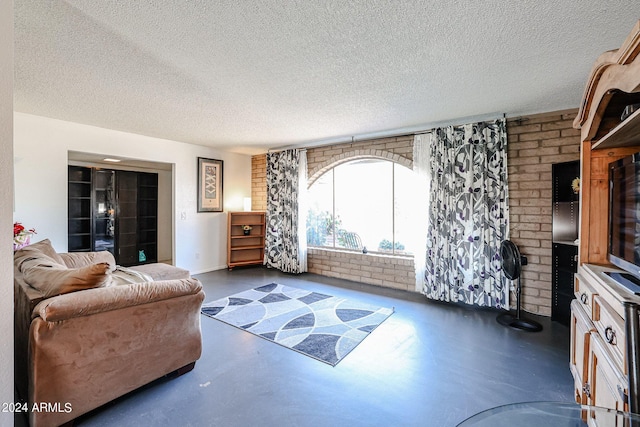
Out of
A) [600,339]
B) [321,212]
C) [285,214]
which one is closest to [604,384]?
[600,339]

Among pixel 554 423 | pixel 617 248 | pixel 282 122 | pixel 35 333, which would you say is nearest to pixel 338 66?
pixel 282 122

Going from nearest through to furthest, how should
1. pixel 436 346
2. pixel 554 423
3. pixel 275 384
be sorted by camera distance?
pixel 554 423 < pixel 275 384 < pixel 436 346

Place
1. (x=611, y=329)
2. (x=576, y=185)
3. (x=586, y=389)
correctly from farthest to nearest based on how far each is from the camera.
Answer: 1. (x=576, y=185)
2. (x=586, y=389)
3. (x=611, y=329)

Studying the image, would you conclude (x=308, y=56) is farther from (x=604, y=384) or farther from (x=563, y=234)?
(x=563, y=234)

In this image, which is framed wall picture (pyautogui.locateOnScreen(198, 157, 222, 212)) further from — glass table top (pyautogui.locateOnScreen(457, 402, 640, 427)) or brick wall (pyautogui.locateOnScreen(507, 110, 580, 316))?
glass table top (pyautogui.locateOnScreen(457, 402, 640, 427))

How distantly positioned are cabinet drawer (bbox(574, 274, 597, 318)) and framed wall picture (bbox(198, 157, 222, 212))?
17.4 feet

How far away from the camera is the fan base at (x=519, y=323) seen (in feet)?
9.44

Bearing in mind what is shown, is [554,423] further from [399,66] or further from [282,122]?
[282,122]

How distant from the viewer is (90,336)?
5.34 ft

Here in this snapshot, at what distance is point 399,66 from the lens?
2.17 m

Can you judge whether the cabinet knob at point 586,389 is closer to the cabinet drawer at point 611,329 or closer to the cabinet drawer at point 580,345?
the cabinet drawer at point 580,345

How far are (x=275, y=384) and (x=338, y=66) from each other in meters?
2.48

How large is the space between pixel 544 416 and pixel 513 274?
226 centimetres

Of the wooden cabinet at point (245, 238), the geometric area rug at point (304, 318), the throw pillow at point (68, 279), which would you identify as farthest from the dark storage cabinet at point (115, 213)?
the throw pillow at point (68, 279)
